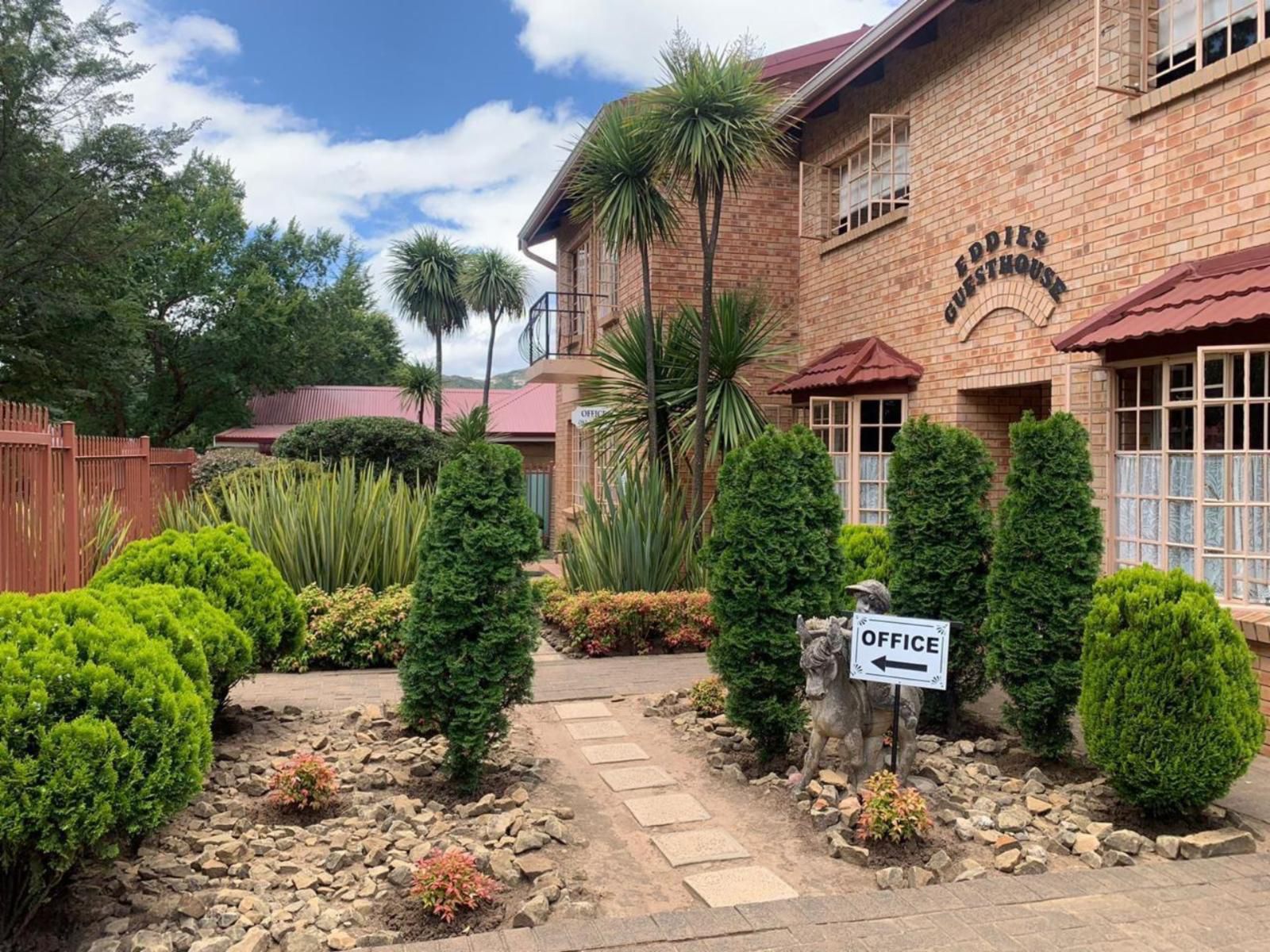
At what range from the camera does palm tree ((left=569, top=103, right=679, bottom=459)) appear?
10.7 m

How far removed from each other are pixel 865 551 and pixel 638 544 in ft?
8.40

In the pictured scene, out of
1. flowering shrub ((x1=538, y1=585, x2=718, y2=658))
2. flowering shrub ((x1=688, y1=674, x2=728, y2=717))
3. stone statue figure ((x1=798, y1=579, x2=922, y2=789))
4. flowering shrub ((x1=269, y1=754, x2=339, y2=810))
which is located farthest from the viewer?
flowering shrub ((x1=538, y1=585, x2=718, y2=658))

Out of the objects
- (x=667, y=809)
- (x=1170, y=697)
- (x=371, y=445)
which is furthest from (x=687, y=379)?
(x=371, y=445)

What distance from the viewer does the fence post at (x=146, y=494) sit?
10.4m

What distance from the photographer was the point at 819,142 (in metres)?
11.8

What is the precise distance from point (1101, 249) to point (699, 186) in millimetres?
4294

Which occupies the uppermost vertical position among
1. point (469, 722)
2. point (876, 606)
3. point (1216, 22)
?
point (1216, 22)

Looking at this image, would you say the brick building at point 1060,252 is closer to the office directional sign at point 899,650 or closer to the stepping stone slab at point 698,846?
the office directional sign at point 899,650

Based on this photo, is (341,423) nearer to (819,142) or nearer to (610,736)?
(819,142)

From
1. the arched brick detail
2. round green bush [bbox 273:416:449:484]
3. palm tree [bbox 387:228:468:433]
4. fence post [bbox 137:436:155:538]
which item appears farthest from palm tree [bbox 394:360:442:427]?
the arched brick detail

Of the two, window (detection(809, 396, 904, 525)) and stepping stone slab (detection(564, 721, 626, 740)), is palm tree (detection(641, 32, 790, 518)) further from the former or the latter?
stepping stone slab (detection(564, 721, 626, 740))

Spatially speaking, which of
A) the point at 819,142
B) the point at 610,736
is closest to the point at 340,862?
the point at 610,736

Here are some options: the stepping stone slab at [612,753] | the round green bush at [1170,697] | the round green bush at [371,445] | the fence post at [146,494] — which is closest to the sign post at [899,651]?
the round green bush at [1170,697]

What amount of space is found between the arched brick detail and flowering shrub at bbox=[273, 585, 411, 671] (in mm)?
5633
